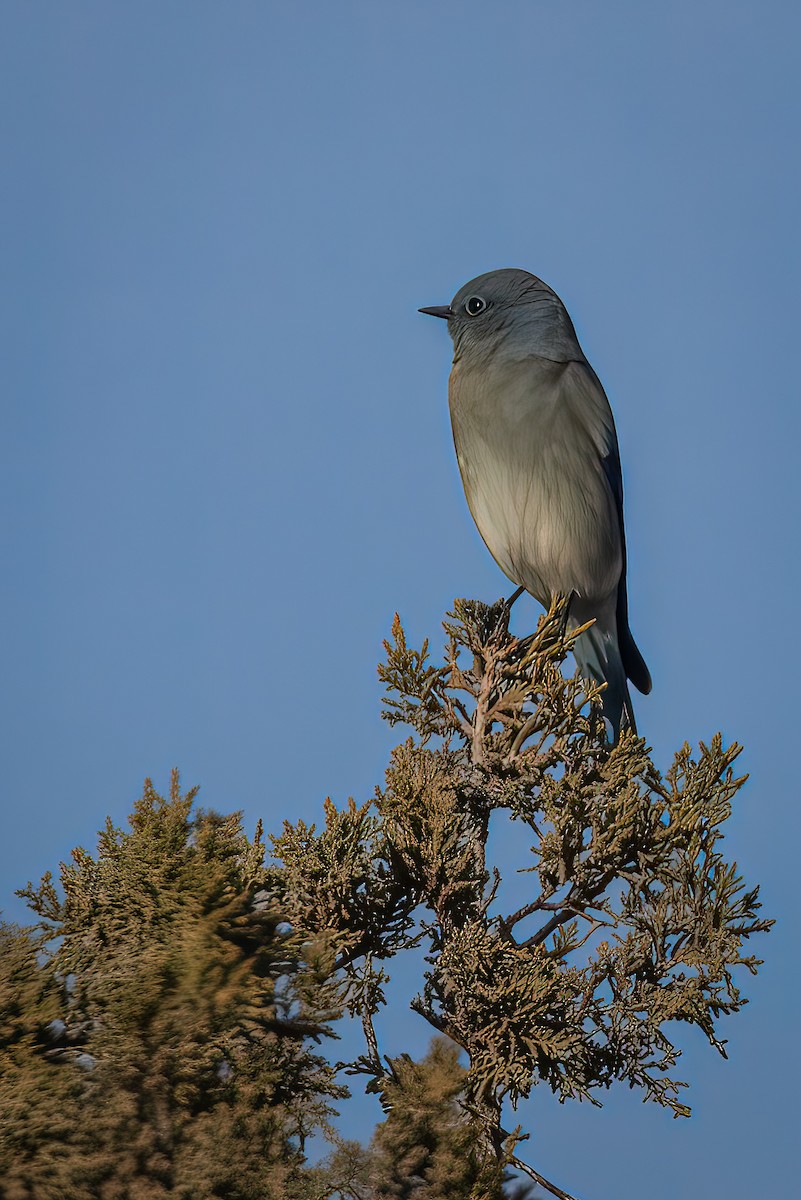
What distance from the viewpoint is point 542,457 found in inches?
108

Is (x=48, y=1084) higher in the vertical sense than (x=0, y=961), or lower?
lower

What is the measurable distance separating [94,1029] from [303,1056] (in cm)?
32

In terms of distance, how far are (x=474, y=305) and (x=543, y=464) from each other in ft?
1.55

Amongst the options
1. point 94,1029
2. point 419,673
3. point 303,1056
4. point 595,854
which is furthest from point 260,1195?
point 419,673

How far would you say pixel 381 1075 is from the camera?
1.95m

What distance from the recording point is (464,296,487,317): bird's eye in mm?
2875

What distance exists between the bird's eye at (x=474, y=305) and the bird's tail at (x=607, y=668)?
2.81ft

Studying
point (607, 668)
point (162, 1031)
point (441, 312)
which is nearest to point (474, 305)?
point (441, 312)

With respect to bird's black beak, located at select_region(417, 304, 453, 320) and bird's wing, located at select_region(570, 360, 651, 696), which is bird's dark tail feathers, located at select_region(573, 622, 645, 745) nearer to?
bird's wing, located at select_region(570, 360, 651, 696)

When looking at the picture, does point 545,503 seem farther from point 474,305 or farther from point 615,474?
point 474,305

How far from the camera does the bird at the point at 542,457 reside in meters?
2.74

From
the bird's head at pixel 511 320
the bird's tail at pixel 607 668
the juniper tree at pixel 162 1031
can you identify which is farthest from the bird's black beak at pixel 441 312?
the juniper tree at pixel 162 1031

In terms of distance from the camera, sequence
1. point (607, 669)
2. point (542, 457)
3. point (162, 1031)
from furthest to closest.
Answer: point (607, 669)
point (542, 457)
point (162, 1031)

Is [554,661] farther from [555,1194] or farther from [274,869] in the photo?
[555,1194]
